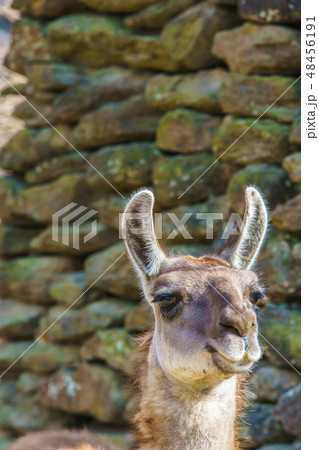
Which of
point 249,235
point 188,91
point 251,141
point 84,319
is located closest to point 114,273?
point 84,319

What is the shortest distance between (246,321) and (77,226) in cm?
517

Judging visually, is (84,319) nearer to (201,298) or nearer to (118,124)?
(118,124)

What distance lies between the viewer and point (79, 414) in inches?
292

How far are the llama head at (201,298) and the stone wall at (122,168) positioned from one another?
2266 mm

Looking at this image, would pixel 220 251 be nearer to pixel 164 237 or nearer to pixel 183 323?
pixel 183 323

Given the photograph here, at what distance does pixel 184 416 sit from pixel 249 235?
2.78ft

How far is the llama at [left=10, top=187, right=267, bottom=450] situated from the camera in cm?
263

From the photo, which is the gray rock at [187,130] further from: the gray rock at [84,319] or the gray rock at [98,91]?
the gray rock at [84,319]

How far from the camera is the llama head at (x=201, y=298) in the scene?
261 cm

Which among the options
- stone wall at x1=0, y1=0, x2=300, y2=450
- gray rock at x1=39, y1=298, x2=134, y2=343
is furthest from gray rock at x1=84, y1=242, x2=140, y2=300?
gray rock at x1=39, y1=298, x2=134, y2=343

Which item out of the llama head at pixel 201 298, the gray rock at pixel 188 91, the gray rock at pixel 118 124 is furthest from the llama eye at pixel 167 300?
the gray rock at pixel 118 124

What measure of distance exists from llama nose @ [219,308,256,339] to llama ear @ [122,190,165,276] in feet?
1.84

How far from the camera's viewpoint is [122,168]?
6980 mm
